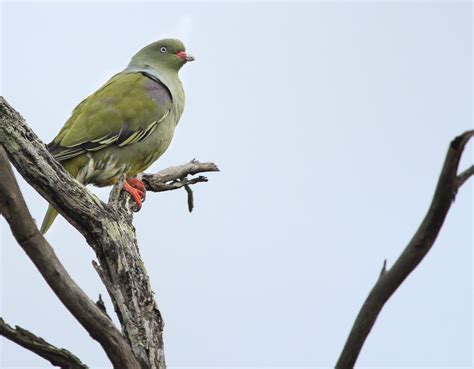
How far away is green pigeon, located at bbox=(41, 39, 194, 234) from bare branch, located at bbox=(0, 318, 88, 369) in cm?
179

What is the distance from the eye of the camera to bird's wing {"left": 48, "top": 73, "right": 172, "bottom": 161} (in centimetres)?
555

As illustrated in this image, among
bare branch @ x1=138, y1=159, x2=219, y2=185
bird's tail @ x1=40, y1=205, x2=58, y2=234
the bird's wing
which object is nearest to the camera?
bird's tail @ x1=40, y1=205, x2=58, y2=234

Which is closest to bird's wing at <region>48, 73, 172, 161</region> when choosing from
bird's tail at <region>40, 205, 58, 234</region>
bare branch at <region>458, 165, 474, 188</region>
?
bird's tail at <region>40, 205, 58, 234</region>

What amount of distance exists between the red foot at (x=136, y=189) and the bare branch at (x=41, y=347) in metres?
1.93

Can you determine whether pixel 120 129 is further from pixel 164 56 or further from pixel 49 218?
pixel 164 56

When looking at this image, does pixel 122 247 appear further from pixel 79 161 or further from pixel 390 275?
pixel 390 275

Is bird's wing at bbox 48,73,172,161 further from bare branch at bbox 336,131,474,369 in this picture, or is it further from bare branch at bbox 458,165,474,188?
bare branch at bbox 458,165,474,188

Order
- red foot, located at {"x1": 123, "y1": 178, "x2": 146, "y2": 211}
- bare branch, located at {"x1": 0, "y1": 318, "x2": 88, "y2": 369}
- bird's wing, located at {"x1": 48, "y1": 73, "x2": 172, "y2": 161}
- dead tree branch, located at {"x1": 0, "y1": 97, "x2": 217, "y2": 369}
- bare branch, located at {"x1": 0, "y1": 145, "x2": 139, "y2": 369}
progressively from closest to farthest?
1. bare branch, located at {"x1": 0, "y1": 145, "x2": 139, "y2": 369}
2. bare branch, located at {"x1": 0, "y1": 318, "x2": 88, "y2": 369}
3. dead tree branch, located at {"x1": 0, "y1": 97, "x2": 217, "y2": 369}
4. red foot, located at {"x1": 123, "y1": 178, "x2": 146, "y2": 211}
5. bird's wing, located at {"x1": 48, "y1": 73, "x2": 172, "y2": 161}

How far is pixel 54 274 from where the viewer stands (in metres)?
3.42

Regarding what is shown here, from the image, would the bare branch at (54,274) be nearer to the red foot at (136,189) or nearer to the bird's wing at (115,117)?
the red foot at (136,189)

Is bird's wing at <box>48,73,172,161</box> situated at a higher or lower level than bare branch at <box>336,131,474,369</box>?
higher

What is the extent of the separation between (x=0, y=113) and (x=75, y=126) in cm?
201

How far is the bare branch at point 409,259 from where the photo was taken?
235cm

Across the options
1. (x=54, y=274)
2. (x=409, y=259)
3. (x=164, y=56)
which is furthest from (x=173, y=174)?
(x=409, y=259)
